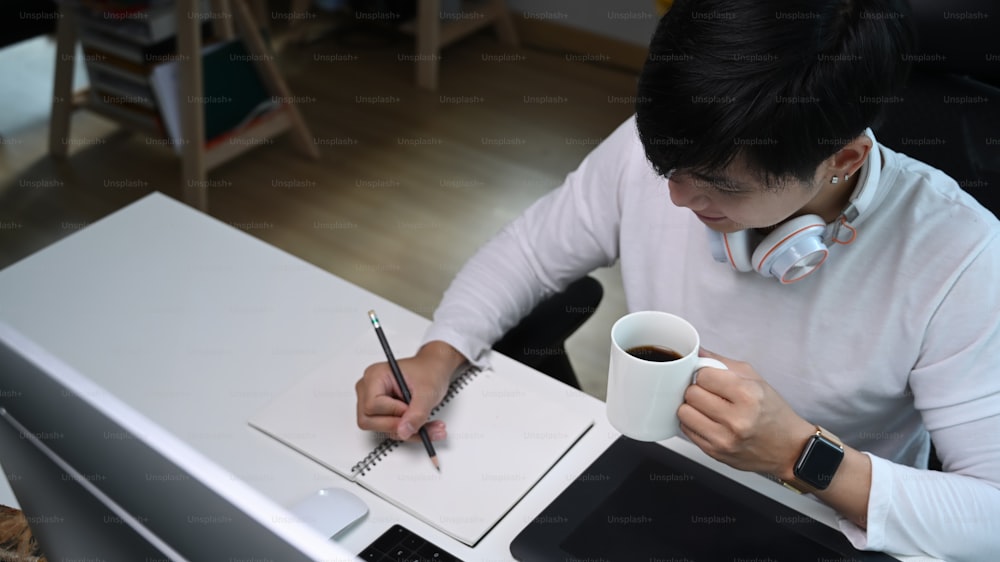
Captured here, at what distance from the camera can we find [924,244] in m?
1.08

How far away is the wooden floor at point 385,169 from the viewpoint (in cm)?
270

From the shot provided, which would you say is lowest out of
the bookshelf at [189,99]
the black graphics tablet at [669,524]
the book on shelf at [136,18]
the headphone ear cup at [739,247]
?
the bookshelf at [189,99]

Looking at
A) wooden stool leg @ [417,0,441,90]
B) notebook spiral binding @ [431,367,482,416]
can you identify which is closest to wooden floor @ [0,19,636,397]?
wooden stool leg @ [417,0,441,90]

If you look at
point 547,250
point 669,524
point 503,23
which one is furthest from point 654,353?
point 503,23

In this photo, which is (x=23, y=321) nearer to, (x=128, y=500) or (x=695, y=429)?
(x=128, y=500)

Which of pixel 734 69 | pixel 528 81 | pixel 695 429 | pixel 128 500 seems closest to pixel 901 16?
pixel 734 69

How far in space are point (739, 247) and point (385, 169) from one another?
6.93 ft

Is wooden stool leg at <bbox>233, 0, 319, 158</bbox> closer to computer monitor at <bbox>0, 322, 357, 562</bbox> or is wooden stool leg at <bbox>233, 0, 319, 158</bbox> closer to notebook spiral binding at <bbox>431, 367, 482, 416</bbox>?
notebook spiral binding at <bbox>431, 367, 482, 416</bbox>

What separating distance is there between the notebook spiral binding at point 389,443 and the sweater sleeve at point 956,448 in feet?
1.60

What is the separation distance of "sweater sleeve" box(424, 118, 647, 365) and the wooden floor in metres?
0.98

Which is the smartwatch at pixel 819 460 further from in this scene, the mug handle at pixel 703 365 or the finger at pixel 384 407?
the finger at pixel 384 407

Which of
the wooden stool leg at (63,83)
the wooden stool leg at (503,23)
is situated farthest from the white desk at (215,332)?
the wooden stool leg at (503,23)

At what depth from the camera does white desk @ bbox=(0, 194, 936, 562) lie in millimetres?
1081

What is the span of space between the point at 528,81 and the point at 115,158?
1.54 metres
